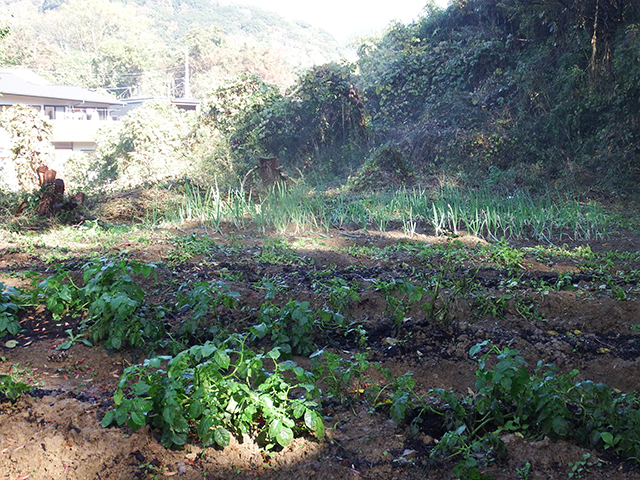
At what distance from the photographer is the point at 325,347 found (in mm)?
2465

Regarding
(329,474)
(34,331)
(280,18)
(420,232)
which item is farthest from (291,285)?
(280,18)

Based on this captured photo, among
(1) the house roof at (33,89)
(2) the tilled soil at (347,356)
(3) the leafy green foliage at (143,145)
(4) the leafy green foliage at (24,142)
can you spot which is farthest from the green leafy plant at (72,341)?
(1) the house roof at (33,89)

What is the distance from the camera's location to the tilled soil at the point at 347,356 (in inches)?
61.9

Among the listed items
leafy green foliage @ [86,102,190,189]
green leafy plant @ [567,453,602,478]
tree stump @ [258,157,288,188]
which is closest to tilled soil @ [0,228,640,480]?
green leafy plant @ [567,453,602,478]

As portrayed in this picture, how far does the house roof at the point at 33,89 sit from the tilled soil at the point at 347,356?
1001 inches

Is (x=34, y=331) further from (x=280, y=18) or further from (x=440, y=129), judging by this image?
(x=280, y=18)

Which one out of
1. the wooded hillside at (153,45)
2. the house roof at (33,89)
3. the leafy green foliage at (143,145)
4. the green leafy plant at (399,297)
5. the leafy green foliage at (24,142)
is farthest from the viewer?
the wooded hillside at (153,45)

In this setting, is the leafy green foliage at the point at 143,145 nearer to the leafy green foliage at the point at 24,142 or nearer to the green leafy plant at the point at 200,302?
the leafy green foliage at the point at 24,142

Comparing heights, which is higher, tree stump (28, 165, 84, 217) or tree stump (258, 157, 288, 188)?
tree stump (258, 157, 288, 188)

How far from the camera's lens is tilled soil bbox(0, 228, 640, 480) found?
5.16 feet

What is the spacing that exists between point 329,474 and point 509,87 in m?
11.5

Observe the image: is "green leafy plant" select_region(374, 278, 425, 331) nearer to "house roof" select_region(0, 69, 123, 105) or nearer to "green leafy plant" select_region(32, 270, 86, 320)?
"green leafy plant" select_region(32, 270, 86, 320)

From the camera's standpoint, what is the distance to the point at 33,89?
1038 inches

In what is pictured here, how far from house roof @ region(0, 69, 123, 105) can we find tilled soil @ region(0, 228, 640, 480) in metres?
25.4
